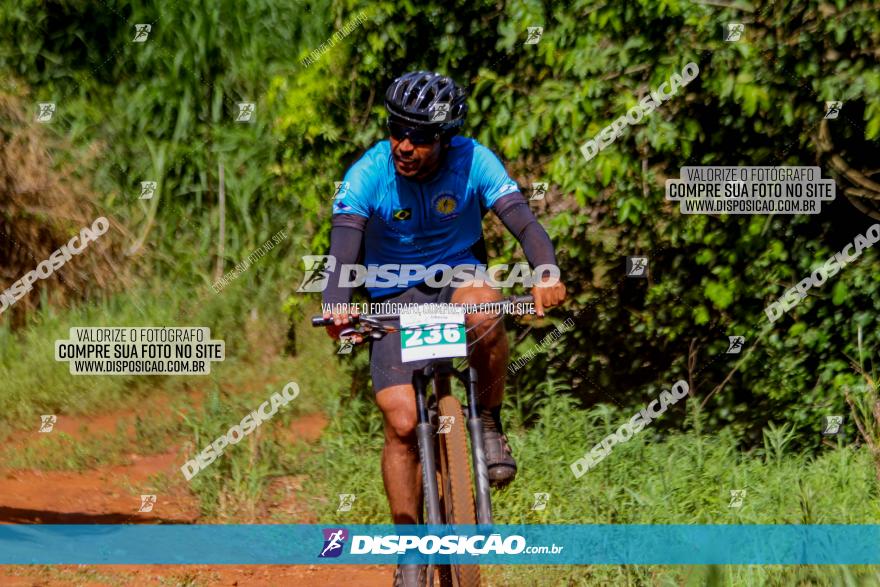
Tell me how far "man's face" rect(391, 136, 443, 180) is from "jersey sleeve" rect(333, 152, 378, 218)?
144 millimetres

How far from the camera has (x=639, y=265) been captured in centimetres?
768

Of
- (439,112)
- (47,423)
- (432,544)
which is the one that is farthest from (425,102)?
(47,423)

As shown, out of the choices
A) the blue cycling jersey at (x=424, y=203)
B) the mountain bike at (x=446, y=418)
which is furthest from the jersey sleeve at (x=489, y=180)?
the mountain bike at (x=446, y=418)

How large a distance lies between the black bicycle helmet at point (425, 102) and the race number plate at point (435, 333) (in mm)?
772

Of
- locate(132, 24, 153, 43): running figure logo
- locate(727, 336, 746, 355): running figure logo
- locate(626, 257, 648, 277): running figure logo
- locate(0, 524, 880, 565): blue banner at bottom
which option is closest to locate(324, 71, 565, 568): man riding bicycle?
locate(0, 524, 880, 565): blue banner at bottom

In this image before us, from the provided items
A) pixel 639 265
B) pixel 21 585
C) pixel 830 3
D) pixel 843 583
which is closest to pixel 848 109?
pixel 830 3

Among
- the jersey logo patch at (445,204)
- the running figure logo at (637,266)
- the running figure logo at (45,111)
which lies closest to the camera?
the jersey logo patch at (445,204)

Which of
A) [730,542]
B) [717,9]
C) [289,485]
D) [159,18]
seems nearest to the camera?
[730,542]

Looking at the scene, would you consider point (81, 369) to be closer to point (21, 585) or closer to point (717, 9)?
point (21, 585)

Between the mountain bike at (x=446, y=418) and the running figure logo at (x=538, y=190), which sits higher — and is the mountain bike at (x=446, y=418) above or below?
below

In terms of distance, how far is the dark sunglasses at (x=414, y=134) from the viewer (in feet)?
16.9

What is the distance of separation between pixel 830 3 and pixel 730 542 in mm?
2896

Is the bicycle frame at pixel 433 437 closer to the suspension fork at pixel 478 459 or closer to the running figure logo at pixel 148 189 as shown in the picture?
the suspension fork at pixel 478 459

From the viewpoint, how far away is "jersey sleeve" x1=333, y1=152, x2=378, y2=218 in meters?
5.36
